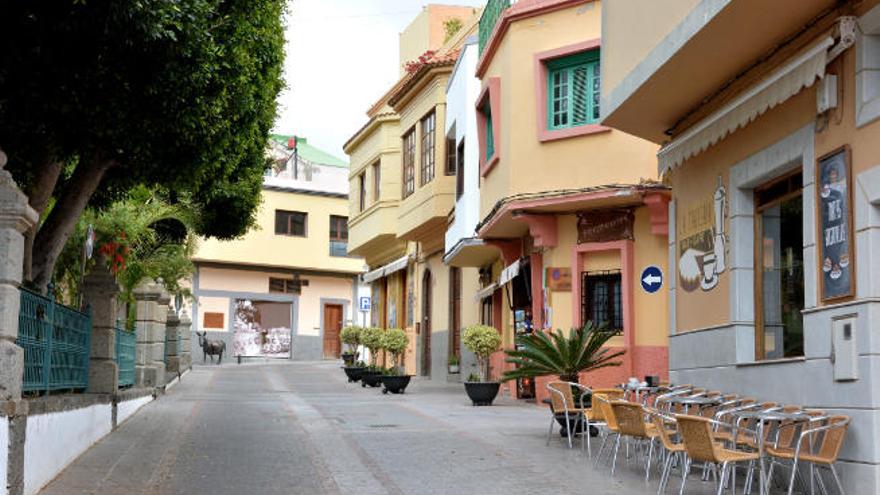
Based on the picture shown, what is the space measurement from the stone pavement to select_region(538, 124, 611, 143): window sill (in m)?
4.76

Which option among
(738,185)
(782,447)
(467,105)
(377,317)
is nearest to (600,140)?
(467,105)

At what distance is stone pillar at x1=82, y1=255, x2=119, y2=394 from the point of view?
1333 centimetres

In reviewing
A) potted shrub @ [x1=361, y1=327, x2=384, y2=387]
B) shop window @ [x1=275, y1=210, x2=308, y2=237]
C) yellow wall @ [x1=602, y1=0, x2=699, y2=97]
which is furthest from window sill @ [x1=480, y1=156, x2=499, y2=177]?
shop window @ [x1=275, y1=210, x2=308, y2=237]

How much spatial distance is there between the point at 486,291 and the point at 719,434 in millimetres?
14883

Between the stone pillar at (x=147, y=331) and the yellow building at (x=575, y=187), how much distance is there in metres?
6.49

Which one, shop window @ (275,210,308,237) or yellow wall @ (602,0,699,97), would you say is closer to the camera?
yellow wall @ (602,0,699,97)

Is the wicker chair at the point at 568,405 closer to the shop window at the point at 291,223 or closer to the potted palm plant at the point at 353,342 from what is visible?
the potted palm plant at the point at 353,342

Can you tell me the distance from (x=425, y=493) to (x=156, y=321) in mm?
12217

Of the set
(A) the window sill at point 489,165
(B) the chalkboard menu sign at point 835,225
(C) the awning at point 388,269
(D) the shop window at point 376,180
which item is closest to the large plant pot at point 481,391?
(A) the window sill at point 489,165

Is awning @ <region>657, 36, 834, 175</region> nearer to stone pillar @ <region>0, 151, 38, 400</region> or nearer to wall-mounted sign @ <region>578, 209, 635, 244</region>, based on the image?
stone pillar @ <region>0, 151, 38, 400</region>

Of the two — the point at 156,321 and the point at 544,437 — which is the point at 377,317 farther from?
the point at 544,437

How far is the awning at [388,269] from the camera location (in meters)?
32.5

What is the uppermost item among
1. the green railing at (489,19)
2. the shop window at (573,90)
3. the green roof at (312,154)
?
the green roof at (312,154)

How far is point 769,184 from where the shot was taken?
33.4ft
